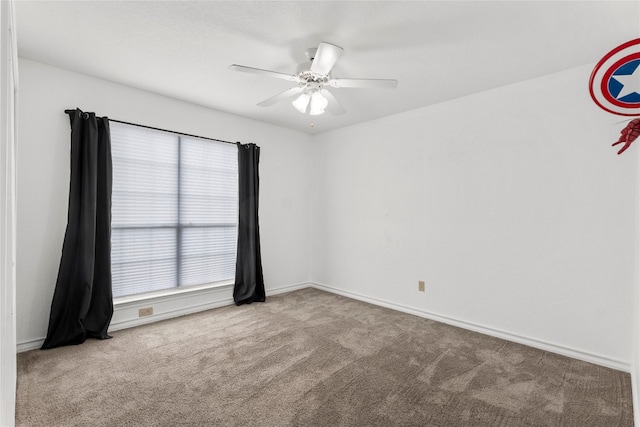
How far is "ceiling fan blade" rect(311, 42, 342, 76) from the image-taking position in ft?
6.52

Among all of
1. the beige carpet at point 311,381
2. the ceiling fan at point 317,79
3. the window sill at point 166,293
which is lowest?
the beige carpet at point 311,381

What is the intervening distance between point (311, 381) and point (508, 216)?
2343mm

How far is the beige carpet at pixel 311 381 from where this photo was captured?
1.88 m

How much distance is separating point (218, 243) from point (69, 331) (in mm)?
1665

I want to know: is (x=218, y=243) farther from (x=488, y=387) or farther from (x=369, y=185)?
(x=488, y=387)

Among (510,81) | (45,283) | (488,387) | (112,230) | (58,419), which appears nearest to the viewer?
(58,419)

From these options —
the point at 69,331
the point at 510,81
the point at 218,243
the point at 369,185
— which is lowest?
the point at 69,331

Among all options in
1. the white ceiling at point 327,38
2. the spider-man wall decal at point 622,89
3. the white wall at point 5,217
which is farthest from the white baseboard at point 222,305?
the white ceiling at point 327,38

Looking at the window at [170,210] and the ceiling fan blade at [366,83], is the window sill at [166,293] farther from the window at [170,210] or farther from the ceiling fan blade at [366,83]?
the ceiling fan blade at [366,83]

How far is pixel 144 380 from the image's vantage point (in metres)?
2.24

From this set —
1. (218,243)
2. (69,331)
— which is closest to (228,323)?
(218,243)

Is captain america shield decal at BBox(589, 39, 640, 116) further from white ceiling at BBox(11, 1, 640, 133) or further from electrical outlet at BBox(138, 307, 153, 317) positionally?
electrical outlet at BBox(138, 307, 153, 317)

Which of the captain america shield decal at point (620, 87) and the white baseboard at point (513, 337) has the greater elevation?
the captain america shield decal at point (620, 87)

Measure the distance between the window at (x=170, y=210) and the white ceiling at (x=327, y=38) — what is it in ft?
2.31
